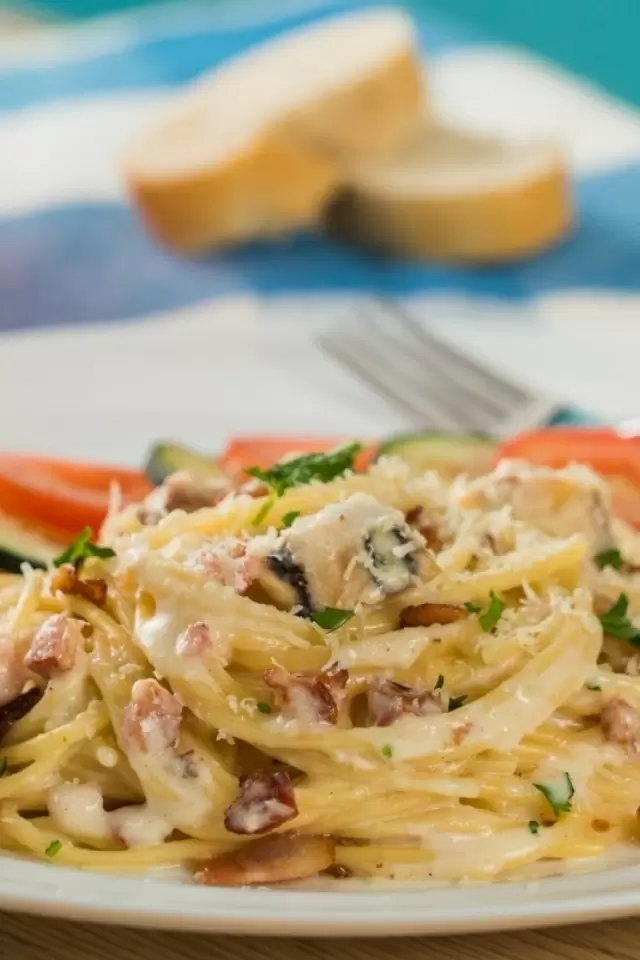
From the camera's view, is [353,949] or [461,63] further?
[461,63]

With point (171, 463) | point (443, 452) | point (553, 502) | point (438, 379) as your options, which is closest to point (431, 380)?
point (438, 379)

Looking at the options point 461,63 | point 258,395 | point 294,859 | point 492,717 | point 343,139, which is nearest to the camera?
point 294,859

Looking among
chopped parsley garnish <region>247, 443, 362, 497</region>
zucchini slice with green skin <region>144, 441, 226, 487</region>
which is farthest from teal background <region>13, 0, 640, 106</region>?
chopped parsley garnish <region>247, 443, 362, 497</region>

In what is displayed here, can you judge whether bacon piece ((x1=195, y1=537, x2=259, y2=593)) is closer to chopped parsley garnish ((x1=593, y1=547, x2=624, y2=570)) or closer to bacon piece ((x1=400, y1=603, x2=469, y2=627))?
bacon piece ((x1=400, y1=603, x2=469, y2=627))

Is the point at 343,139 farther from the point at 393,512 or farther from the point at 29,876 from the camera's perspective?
the point at 29,876

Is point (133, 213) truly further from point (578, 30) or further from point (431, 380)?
point (578, 30)

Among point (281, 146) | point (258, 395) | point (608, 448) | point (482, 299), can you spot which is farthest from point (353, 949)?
point (281, 146)
